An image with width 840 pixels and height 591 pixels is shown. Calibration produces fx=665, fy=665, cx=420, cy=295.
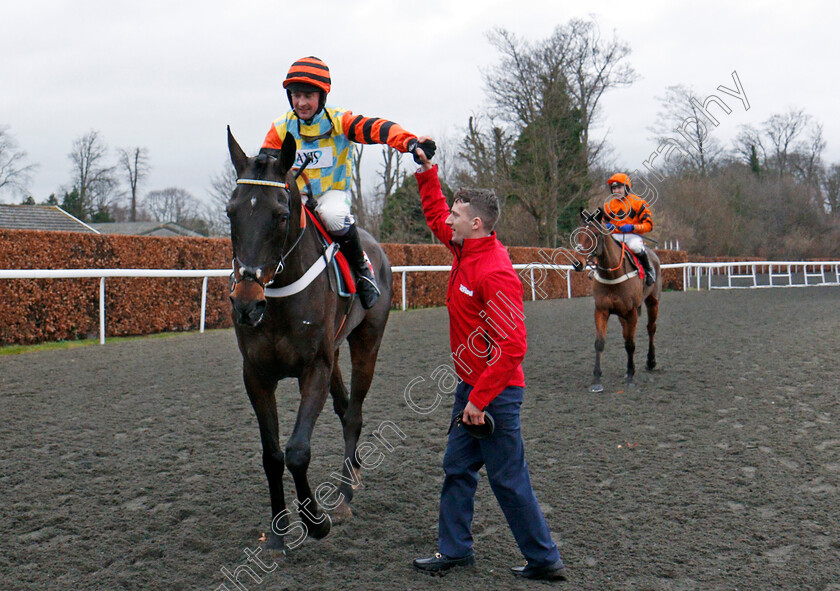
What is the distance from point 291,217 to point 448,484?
1.38 meters

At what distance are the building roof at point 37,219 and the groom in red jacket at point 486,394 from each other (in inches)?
918

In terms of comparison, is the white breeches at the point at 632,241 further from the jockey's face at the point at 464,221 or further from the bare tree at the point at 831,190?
the bare tree at the point at 831,190

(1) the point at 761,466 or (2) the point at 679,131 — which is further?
(2) the point at 679,131

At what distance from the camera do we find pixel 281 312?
121 inches

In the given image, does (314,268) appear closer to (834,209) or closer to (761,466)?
(761,466)

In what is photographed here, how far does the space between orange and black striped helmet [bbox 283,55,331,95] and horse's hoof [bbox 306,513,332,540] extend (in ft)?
7.35

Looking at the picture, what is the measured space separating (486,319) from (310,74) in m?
1.79

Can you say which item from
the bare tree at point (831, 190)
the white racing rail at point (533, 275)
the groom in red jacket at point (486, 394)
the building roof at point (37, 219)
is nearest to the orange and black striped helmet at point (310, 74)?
the groom in red jacket at point (486, 394)

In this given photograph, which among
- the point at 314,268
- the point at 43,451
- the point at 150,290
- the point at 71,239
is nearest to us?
the point at 314,268

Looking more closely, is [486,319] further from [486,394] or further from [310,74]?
[310,74]

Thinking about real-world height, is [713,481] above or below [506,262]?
below

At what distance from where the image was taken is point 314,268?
328 centimetres

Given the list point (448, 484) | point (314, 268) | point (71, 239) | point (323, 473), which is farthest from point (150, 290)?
point (448, 484)

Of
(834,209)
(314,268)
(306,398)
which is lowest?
(306,398)
